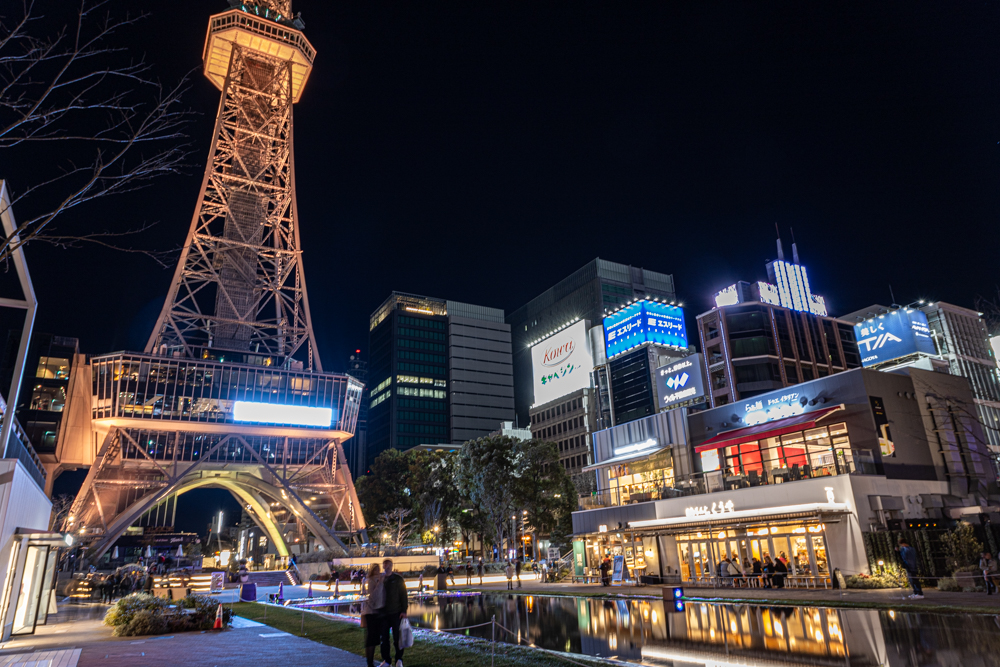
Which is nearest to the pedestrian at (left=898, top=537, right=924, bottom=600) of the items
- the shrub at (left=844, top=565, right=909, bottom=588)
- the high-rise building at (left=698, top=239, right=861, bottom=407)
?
the shrub at (left=844, top=565, right=909, bottom=588)

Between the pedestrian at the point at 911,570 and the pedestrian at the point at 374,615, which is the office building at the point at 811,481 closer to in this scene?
the pedestrian at the point at 911,570

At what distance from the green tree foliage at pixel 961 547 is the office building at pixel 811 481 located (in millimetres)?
2320

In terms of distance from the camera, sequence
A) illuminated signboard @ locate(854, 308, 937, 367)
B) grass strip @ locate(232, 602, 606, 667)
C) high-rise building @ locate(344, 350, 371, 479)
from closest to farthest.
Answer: grass strip @ locate(232, 602, 606, 667) → illuminated signboard @ locate(854, 308, 937, 367) → high-rise building @ locate(344, 350, 371, 479)

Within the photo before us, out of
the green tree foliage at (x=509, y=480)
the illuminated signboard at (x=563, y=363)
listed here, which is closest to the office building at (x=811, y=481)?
the green tree foliage at (x=509, y=480)

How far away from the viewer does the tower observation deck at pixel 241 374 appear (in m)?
64.6

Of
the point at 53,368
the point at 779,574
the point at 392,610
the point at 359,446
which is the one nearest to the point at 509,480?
the point at 779,574

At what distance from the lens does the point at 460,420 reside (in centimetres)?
14300

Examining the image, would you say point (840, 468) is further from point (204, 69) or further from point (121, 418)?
point (204, 69)

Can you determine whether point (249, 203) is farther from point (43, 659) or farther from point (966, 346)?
point (966, 346)

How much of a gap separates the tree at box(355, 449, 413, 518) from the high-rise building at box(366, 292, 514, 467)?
53814 millimetres

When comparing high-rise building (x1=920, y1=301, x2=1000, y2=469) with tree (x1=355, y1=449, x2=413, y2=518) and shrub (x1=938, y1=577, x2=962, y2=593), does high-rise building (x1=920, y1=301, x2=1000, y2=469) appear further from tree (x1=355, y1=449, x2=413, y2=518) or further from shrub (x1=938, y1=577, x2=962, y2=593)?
shrub (x1=938, y1=577, x2=962, y2=593)

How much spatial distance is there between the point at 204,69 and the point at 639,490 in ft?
265

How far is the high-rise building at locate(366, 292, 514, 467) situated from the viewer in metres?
140

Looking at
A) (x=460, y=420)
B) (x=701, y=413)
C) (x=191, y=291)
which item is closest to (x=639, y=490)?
(x=701, y=413)
